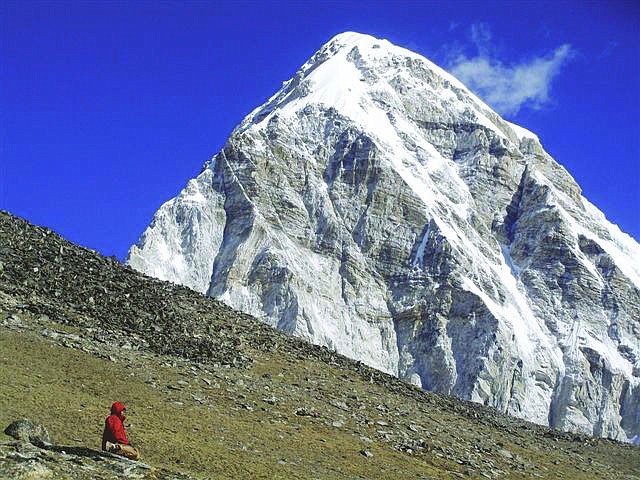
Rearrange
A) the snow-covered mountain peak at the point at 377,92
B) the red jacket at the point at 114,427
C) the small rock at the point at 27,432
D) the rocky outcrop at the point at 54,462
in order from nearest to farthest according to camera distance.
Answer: the rocky outcrop at the point at 54,462 < the red jacket at the point at 114,427 < the small rock at the point at 27,432 < the snow-covered mountain peak at the point at 377,92

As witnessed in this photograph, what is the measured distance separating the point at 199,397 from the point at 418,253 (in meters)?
104

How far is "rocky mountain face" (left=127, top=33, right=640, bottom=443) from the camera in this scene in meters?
125

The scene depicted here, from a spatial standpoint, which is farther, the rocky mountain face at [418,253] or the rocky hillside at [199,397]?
the rocky mountain face at [418,253]

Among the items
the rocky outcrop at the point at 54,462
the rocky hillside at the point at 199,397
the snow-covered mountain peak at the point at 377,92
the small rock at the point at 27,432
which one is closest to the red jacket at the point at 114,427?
the rocky outcrop at the point at 54,462

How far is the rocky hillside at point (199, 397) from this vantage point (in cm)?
2831

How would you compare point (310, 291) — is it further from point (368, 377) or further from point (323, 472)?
point (323, 472)

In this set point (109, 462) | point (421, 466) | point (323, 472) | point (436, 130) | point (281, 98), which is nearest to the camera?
point (109, 462)

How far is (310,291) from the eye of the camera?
12600 cm

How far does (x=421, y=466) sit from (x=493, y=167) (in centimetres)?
13258

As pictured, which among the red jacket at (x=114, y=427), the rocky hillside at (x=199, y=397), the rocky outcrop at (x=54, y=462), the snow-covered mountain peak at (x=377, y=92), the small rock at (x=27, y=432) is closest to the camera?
the rocky outcrop at (x=54, y=462)

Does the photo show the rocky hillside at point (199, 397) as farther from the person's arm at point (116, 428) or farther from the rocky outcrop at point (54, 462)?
the person's arm at point (116, 428)

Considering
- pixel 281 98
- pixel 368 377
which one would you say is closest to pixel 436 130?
pixel 281 98

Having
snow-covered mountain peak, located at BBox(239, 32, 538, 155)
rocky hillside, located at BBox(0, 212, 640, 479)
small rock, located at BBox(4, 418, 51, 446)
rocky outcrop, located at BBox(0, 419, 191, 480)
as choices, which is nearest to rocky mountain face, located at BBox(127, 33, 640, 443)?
snow-covered mountain peak, located at BBox(239, 32, 538, 155)

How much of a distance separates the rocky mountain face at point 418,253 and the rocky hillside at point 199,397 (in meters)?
70.1
